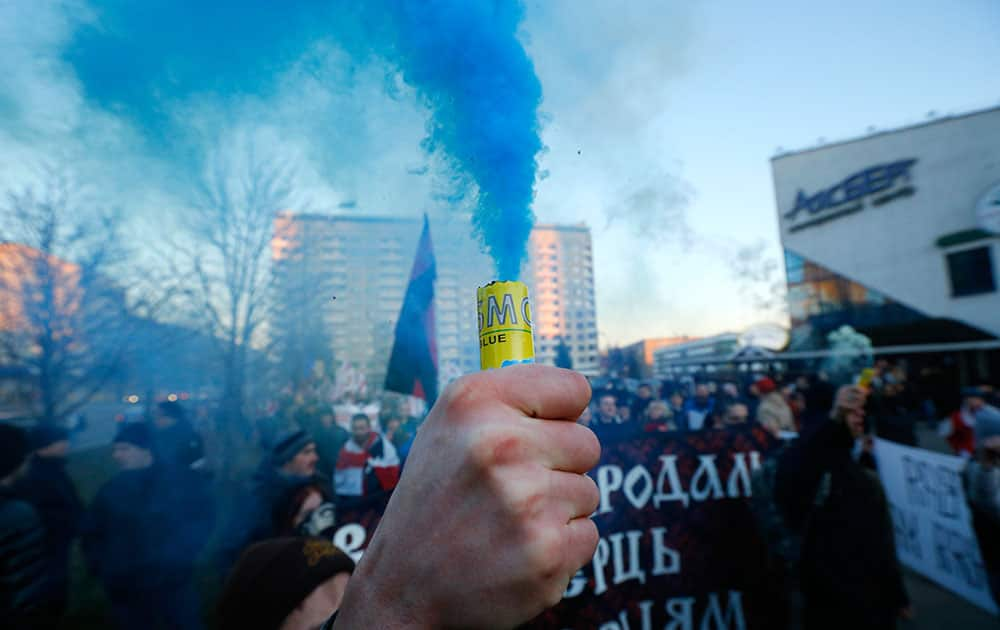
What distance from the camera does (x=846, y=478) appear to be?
3270mm

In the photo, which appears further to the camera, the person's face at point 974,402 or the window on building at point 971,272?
the window on building at point 971,272

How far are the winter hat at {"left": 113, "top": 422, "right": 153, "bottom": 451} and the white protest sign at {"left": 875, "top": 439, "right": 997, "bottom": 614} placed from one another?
27.7 feet

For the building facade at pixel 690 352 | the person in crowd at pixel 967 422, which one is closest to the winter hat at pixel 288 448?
the person in crowd at pixel 967 422

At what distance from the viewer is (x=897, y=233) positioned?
2114 centimetres

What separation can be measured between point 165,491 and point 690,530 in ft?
15.6

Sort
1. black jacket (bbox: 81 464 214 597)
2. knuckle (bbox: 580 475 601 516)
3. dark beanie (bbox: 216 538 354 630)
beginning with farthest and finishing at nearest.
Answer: black jacket (bbox: 81 464 214 597)
dark beanie (bbox: 216 538 354 630)
knuckle (bbox: 580 475 601 516)

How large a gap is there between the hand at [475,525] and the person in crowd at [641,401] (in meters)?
8.78

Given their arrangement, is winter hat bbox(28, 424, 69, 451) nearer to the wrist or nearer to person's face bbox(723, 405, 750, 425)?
the wrist

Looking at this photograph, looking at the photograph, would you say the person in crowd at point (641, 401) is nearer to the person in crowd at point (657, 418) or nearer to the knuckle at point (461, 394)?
the person in crowd at point (657, 418)

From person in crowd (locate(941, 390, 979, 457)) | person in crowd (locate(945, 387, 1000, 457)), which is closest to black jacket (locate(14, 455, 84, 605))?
person in crowd (locate(945, 387, 1000, 457))

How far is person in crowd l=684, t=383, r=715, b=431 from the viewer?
7783 mm

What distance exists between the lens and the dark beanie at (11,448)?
10.6ft

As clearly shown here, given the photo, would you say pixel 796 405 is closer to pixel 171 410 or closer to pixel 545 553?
pixel 545 553

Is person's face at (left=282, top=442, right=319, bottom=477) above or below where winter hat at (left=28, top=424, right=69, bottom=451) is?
below
